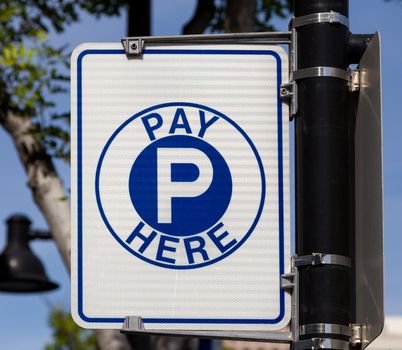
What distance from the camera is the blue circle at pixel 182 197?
4.27m

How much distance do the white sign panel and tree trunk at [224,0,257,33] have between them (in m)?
7.65

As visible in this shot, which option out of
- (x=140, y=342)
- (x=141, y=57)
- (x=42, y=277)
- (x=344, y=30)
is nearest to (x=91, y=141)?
(x=141, y=57)

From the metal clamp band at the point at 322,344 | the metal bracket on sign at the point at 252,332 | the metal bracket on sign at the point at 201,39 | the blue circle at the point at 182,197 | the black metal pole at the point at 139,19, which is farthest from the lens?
the black metal pole at the point at 139,19

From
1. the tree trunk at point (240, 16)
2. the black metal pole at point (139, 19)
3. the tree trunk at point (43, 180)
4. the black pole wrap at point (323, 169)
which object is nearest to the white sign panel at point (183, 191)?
the black pole wrap at point (323, 169)

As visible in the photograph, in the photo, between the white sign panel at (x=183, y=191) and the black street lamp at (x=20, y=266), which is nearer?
the white sign panel at (x=183, y=191)

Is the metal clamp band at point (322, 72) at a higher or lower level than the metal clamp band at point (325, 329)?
higher

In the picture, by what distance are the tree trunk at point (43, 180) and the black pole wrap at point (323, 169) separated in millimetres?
8515

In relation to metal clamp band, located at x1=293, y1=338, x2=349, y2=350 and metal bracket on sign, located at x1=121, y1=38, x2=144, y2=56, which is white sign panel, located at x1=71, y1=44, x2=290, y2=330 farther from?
metal clamp band, located at x1=293, y1=338, x2=349, y2=350

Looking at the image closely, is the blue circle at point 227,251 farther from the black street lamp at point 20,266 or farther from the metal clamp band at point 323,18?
the black street lamp at point 20,266

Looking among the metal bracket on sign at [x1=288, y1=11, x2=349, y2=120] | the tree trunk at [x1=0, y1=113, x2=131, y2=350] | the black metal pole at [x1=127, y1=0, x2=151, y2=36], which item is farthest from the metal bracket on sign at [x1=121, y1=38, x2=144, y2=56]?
the tree trunk at [x1=0, y1=113, x2=131, y2=350]

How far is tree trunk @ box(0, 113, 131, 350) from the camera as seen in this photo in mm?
12719

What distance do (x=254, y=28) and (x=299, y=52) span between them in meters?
8.50

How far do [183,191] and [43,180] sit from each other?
8.75m

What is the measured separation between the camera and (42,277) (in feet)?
37.4
